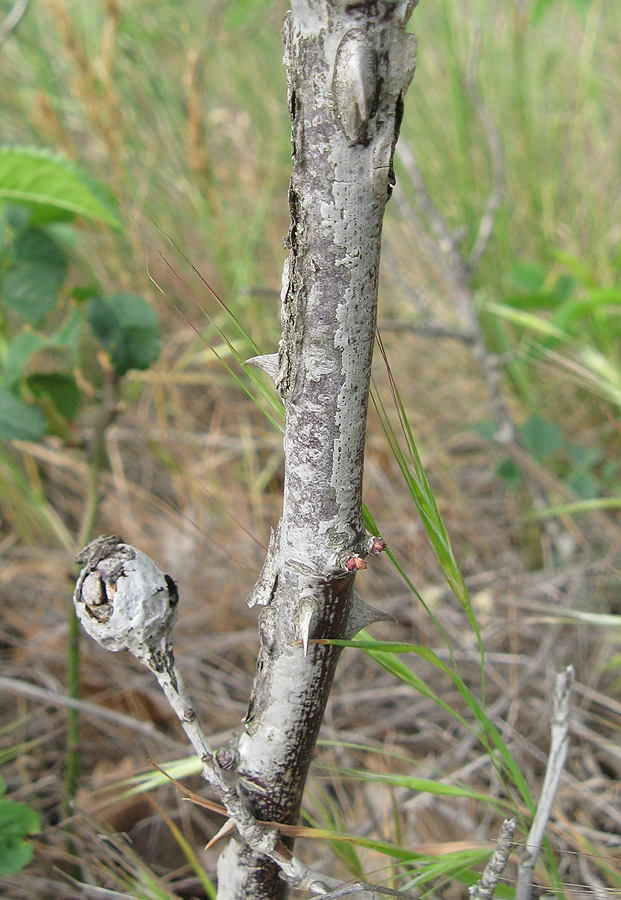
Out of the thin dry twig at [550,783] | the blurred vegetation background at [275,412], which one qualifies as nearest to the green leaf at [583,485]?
the blurred vegetation background at [275,412]

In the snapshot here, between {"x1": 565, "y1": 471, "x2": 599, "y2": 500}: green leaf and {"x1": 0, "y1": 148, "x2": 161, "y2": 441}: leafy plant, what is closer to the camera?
{"x1": 0, "y1": 148, "x2": 161, "y2": 441}: leafy plant

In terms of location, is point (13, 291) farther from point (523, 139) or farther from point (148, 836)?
point (523, 139)

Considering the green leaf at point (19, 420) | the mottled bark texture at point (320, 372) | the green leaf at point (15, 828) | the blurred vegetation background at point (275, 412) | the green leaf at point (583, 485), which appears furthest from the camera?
the green leaf at point (583, 485)

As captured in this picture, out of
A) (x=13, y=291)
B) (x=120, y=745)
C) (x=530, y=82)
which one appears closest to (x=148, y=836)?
(x=120, y=745)

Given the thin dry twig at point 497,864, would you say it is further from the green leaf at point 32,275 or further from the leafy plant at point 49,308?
the green leaf at point 32,275

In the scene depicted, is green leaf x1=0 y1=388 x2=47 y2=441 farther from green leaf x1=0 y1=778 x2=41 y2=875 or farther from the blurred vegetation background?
green leaf x1=0 y1=778 x2=41 y2=875

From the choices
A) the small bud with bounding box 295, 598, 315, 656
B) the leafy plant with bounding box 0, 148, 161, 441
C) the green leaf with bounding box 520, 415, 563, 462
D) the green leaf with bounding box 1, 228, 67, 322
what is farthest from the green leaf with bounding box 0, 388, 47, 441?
the green leaf with bounding box 520, 415, 563, 462

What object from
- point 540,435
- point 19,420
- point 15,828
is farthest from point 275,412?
point 540,435
